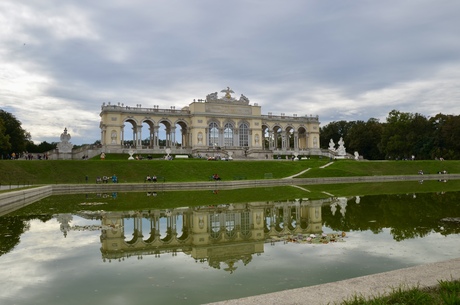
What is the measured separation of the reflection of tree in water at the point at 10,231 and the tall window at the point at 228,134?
6060 centimetres

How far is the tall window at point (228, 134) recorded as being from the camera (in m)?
78.5

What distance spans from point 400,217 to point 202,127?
59.7 meters

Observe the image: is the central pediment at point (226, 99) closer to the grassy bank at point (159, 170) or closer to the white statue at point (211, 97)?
the white statue at point (211, 97)

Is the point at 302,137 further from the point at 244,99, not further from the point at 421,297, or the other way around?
the point at 421,297

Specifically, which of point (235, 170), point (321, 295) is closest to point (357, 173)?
point (235, 170)

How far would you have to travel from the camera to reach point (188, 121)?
254 feet

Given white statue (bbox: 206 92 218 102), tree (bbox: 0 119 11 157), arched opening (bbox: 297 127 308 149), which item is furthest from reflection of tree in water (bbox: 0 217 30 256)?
arched opening (bbox: 297 127 308 149)

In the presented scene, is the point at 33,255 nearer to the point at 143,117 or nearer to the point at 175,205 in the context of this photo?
the point at 175,205

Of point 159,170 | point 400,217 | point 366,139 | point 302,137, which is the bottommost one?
point 400,217

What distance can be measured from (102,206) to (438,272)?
19631mm

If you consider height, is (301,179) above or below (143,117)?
below

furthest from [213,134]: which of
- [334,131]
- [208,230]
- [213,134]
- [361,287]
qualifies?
[361,287]

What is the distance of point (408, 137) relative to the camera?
85.9m

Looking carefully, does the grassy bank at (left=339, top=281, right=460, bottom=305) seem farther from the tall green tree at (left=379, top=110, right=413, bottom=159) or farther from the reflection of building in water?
the tall green tree at (left=379, top=110, right=413, bottom=159)
